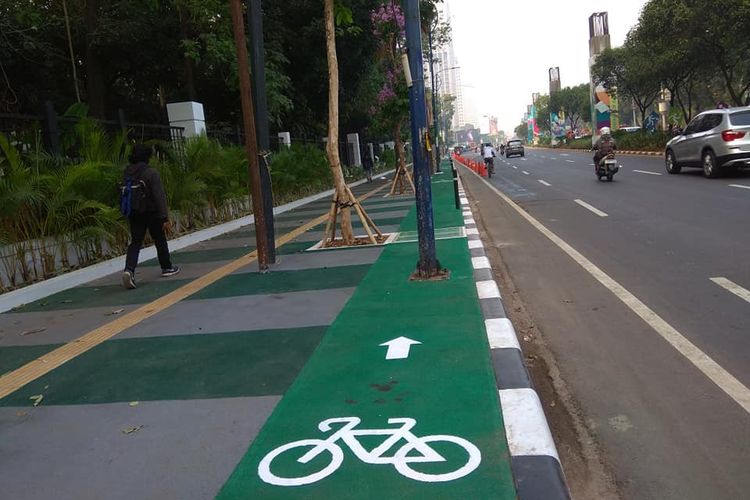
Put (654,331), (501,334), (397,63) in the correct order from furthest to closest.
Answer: (397,63) → (654,331) → (501,334)

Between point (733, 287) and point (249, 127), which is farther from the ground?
point (249, 127)

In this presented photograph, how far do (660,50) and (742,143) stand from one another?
52.5 ft

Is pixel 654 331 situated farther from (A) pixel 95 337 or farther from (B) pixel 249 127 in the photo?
(B) pixel 249 127

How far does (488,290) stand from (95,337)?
3604 mm

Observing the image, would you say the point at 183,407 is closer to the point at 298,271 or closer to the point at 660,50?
the point at 298,271

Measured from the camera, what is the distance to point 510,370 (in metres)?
3.94

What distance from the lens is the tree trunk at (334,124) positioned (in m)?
8.97

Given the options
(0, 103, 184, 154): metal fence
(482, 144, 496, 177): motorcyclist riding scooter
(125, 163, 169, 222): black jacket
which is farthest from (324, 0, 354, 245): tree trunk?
(482, 144, 496, 177): motorcyclist riding scooter

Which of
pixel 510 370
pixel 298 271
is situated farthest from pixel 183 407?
pixel 298 271

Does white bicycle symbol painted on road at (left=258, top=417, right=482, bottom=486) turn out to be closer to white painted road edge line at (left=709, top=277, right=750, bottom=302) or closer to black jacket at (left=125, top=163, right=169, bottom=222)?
white painted road edge line at (left=709, top=277, right=750, bottom=302)

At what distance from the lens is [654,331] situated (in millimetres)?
4789

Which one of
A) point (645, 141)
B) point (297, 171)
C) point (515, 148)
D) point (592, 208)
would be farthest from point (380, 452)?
point (515, 148)

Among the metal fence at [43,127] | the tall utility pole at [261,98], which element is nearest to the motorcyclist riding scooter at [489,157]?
the metal fence at [43,127]

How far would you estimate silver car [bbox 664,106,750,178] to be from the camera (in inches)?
600
